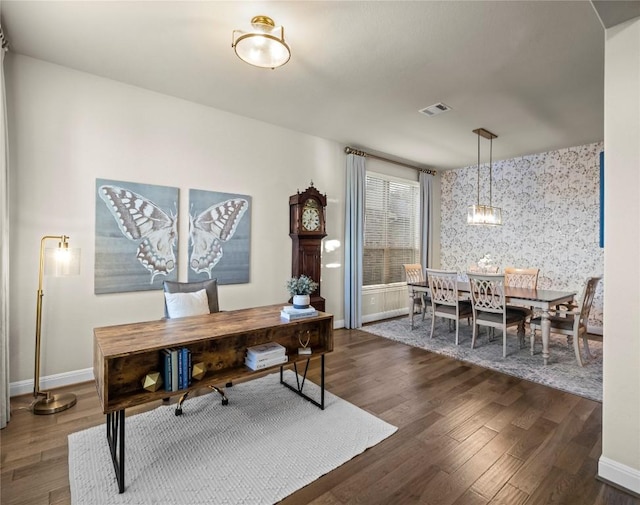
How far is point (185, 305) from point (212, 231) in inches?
50.2

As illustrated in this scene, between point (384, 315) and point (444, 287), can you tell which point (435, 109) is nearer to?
point (444, 287)

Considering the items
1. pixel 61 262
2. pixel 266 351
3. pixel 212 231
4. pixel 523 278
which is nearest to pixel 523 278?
pixel 523 278

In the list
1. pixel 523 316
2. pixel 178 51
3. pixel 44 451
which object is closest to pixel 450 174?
pixel 523 316

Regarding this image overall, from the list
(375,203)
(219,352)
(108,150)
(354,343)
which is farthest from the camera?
(375,203)

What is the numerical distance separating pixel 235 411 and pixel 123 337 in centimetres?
107

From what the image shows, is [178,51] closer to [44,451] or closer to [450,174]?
[44,451]

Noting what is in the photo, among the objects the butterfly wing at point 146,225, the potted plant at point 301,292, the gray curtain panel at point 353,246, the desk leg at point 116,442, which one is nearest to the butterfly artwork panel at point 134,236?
the butterfly wing at point 146,225

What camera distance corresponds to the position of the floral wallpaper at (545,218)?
502cm

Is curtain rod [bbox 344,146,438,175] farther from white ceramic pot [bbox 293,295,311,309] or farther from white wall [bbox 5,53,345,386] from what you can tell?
white ceramic pot [bbox 293,295,311,309]

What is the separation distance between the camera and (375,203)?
573 centimetres

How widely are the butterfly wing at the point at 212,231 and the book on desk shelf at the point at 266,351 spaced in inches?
65.8

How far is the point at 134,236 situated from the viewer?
329cm

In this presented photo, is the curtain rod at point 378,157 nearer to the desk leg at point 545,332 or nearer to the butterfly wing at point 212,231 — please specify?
the butterfly wing at point 212,231

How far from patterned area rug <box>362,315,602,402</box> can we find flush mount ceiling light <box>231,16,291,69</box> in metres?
3.54
